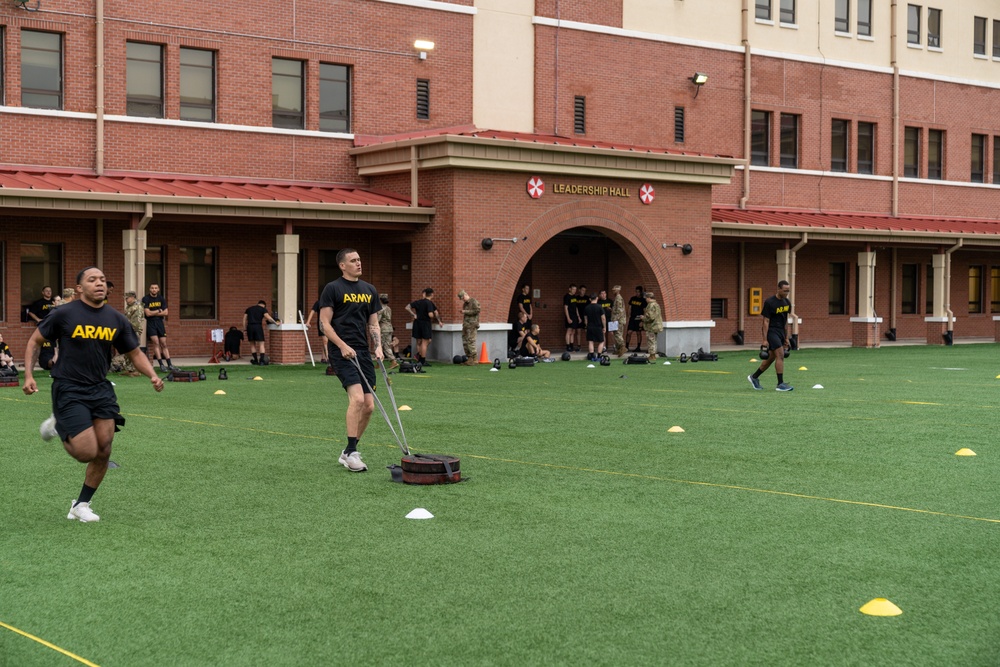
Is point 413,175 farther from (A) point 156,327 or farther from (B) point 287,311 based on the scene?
(A) point 156,327

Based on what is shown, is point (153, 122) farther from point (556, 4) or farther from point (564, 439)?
point (564, 439)

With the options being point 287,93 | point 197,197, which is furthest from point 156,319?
point 287,93

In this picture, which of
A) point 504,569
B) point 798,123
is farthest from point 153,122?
point 504,569

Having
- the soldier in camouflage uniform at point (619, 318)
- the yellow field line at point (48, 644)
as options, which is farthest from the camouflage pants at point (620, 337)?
the yellow field line at point (48, 644)

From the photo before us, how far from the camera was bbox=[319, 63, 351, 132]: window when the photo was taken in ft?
109

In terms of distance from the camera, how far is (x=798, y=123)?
42500mm

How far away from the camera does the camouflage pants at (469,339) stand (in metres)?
30.1

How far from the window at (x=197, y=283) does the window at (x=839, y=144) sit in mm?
22434

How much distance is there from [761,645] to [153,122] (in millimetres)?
26784

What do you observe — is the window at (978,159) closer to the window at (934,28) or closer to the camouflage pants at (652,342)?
the window at (934,28)

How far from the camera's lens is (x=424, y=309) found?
3017 cm

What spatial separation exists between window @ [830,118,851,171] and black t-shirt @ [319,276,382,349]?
34138mm

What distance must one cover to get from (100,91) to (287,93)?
496 centimetres

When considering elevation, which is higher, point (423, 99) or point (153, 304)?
point (423, 99)
